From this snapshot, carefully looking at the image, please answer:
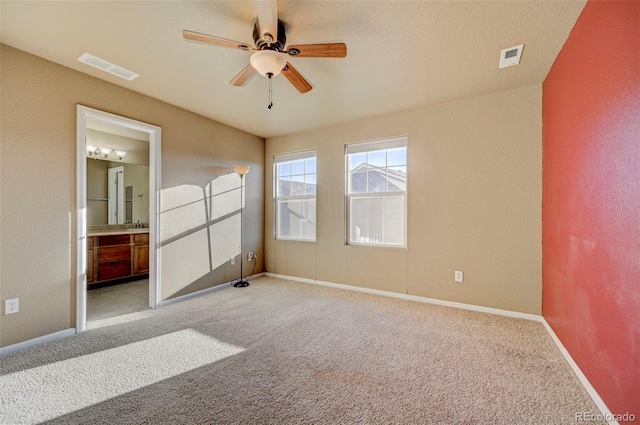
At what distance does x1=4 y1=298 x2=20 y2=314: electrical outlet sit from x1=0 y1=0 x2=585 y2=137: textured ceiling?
217 centimetres

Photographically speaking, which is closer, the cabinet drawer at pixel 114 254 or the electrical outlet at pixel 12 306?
the electrical outlet at pixel 12 306

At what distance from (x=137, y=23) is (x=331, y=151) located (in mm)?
2770

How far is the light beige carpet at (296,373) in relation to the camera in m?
1.53

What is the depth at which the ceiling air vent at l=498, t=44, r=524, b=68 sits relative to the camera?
2224 mm

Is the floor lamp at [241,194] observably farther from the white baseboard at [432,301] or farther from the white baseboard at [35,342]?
the white baseboard at [35,342]

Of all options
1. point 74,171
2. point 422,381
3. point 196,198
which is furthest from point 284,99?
point 422,381

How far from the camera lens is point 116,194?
4902mm

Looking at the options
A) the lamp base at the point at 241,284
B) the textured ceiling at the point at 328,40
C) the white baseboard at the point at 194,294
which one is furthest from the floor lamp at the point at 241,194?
the textured ceiling at the point at 328,40

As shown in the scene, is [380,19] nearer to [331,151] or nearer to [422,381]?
[331,151]

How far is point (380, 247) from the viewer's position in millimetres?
3795

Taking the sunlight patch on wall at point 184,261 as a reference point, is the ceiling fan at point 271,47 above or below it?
above

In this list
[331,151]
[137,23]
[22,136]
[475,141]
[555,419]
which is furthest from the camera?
[331,151]

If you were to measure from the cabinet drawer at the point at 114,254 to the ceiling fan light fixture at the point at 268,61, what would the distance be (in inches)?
160

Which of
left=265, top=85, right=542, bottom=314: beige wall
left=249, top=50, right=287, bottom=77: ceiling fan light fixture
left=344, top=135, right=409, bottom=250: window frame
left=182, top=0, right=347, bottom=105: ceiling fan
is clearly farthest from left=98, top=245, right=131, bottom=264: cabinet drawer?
left=249, top=50, right=287, bottom=77: ceiling fan light fixture
